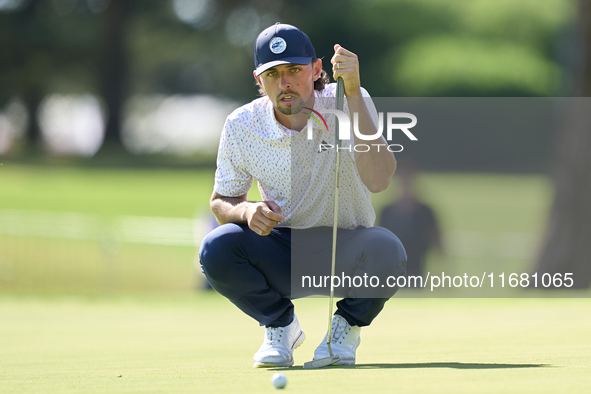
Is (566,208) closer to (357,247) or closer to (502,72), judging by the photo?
(357,247)

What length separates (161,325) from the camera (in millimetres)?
6168

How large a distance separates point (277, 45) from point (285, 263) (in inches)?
37.0

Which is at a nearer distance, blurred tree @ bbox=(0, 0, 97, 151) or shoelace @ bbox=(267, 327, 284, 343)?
shoelace @ bbox=(267, 327, 284, 343)

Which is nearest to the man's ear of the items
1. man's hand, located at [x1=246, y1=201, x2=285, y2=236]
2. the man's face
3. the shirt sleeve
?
the man's face

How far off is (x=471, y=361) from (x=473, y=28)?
3952 cm

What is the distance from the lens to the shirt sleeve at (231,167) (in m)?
4.04

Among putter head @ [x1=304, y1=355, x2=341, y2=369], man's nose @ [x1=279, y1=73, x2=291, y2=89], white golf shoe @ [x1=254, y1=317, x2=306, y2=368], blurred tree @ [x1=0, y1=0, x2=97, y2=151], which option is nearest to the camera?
putter head @ [x1=304, y1=355, x2=341, y2=369]

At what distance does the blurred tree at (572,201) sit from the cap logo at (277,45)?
6.10 metres

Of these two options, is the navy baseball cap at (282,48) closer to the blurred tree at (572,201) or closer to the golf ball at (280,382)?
the golf ball at (280,382)

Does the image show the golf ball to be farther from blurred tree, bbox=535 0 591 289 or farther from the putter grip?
blurred tree, bbox=535 0 591 289

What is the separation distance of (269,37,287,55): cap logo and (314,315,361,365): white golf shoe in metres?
1.14

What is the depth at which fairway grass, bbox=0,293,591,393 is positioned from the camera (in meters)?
3.04

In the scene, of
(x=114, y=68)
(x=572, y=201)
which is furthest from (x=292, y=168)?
(x=114, y=68)

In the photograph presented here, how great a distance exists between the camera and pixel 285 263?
4031 millimetres
